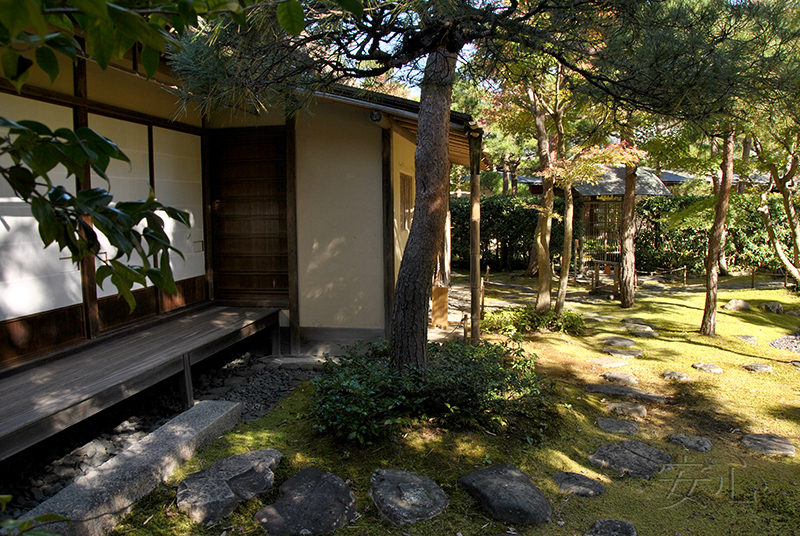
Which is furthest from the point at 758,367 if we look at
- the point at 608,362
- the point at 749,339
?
the point at 608,362

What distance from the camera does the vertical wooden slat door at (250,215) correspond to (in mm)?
7047

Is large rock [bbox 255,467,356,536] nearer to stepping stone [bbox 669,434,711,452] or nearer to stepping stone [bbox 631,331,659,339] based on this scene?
stepping stone [bbox 669,434,711,452]

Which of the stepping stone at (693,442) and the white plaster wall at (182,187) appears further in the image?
the white plaster wall at (182,187)

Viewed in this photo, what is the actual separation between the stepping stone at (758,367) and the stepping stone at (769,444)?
2016 millimetres

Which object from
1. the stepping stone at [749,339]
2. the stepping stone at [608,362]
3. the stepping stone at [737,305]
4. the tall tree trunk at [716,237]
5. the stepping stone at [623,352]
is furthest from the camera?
the stepping stone at [737,305]

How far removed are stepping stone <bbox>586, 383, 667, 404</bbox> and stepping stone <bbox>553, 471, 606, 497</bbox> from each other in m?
2.06

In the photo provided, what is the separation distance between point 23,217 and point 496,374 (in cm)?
408

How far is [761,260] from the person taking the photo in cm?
1306

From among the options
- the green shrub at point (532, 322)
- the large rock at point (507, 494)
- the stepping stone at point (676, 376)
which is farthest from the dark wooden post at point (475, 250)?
the large rock at point (507, 494)

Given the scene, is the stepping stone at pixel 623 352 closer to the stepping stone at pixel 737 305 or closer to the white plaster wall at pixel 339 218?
the white plaster wall at pixel 339 218

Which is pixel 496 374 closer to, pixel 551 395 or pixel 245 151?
pixel 551 395

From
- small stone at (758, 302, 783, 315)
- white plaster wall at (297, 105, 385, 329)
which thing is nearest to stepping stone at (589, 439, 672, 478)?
white plaster wall at (297, 105, 385, 329)

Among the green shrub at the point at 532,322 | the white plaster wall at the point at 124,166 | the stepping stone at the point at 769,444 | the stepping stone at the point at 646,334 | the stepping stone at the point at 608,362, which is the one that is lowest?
the stepping stone at the point at 769,444

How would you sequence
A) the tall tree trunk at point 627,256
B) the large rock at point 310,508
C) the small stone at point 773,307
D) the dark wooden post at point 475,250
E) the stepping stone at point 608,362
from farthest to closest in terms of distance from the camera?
1. the tall tree trunk at point 627,256
2. the small stone at point 773,307
3. the stepping stone at point 608,362
4. the dark wooden post at point 475,250
5. the large rock at point 310,508
